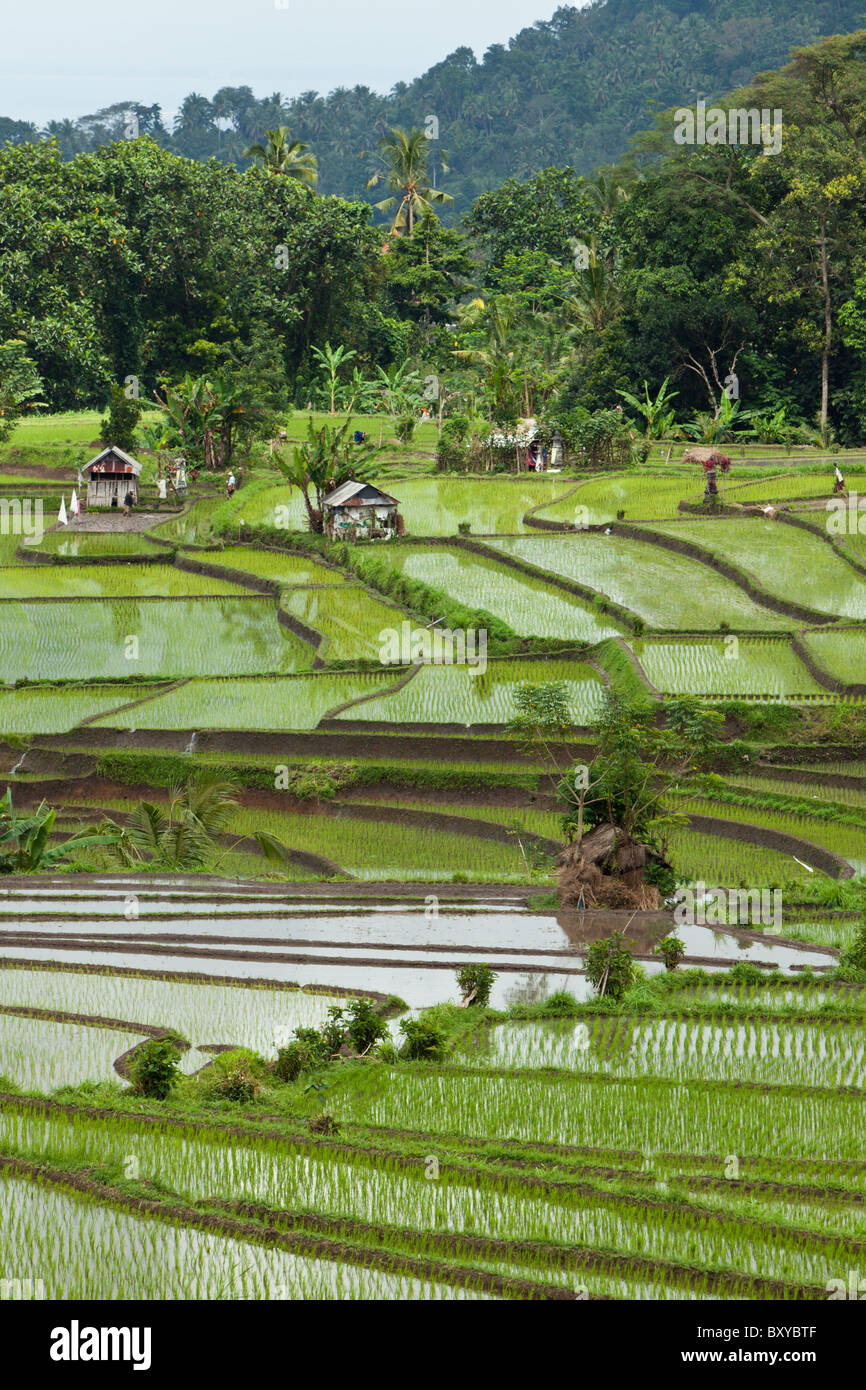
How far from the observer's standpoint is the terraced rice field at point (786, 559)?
830 inches

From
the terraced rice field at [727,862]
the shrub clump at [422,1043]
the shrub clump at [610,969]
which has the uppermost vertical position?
the terraced rice field at [727,862]

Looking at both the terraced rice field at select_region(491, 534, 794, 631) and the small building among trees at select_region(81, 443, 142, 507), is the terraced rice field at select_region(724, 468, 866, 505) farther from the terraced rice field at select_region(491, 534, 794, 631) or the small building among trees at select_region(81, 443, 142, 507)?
the small building among trees at select_region(81, 443, 142, 507)

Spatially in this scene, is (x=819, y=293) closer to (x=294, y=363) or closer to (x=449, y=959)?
(x=294, y=363)

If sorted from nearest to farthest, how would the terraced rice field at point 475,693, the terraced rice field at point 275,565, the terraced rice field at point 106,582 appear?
1. the terraced rice field at point 475,693
2. the terraced rice field at point 106,582
3. the terraced rice field at point 275,565

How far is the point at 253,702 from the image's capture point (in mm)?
18281

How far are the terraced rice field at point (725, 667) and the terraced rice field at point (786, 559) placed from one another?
1068 mm

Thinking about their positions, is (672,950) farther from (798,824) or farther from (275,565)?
(275,565)

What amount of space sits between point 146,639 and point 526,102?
89441mm

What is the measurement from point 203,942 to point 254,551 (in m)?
16.2

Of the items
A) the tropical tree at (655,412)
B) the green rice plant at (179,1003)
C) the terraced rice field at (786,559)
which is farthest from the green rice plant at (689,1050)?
the tropical tree at (655,412)

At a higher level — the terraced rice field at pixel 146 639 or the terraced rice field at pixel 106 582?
the terraced rice field at pixel 106 582

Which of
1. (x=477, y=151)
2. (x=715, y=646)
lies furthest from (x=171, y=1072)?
(x=477, y=151)

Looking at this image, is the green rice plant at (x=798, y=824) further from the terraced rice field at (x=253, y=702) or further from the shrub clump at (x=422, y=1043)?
the shrub clump at (x=422, y=1043)

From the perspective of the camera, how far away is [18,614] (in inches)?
902
